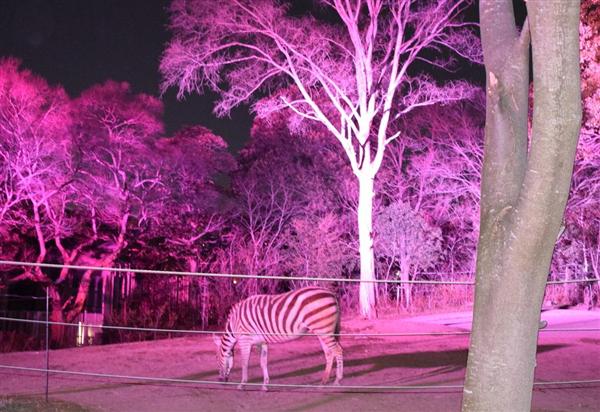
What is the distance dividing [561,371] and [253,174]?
65.6 feet

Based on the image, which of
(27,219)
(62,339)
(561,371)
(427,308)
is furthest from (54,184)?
(561,371)

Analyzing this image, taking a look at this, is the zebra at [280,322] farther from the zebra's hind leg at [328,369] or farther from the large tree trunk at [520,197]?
the large tree trunk at [520,197]

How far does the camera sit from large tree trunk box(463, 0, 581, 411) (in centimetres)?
443

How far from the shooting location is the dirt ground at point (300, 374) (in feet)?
28.4

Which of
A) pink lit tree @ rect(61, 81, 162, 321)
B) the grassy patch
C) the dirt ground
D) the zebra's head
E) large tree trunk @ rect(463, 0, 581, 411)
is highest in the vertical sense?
pink lit tree @ rect(61, 81, 162, 321)

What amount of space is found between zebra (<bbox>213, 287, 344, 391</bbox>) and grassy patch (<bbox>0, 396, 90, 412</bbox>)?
2.44 m

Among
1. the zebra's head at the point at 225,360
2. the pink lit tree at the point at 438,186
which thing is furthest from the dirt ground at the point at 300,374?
the pink lit tree at the point at 438,186

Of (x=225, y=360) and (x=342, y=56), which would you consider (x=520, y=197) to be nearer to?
(x=225, y=360)

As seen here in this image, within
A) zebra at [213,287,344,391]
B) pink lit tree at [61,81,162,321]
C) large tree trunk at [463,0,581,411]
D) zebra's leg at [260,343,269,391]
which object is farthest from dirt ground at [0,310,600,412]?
pink lit tree at [61,81,162,321]

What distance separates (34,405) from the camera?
25.8 ft

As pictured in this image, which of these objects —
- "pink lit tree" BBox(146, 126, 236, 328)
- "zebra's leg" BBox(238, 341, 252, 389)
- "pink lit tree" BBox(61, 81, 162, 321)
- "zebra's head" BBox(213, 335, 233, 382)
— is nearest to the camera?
"zebra's leg" BBox(238, 341, 252, 389)

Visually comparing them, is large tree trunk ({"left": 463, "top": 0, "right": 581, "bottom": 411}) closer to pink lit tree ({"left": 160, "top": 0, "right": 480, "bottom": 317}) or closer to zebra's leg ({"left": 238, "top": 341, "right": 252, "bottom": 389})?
zebra's leg ({"left": 238, "top": 341, "right": 252, "bottom": 389})

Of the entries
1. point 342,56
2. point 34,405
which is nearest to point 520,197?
point 34,405

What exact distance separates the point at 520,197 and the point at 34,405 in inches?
226
